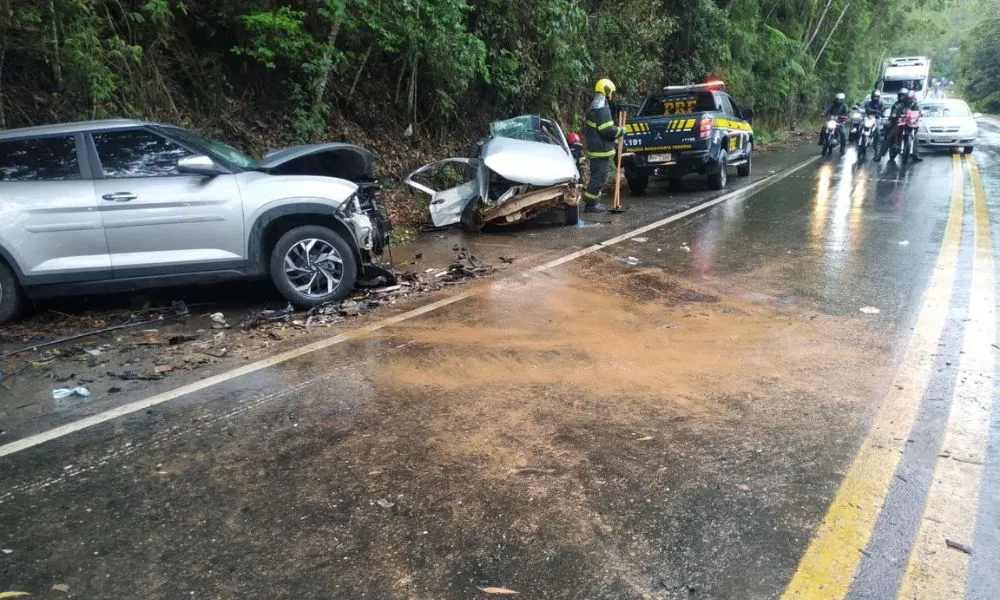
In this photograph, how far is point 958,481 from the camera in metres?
3.31

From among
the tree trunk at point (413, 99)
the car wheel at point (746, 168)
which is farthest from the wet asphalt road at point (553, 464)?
the car wheel at point (746, 168)

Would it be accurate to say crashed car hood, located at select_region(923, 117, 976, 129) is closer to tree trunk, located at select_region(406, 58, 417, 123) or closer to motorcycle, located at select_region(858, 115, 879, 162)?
motorcycle, located at select_region(858, 115, 879, 162)

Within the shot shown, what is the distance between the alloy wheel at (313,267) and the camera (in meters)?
6.34

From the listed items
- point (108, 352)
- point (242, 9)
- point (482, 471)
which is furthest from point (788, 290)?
point (242, 9)

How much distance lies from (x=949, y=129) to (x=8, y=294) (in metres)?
23.2

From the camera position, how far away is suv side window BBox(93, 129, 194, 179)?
5898 mm

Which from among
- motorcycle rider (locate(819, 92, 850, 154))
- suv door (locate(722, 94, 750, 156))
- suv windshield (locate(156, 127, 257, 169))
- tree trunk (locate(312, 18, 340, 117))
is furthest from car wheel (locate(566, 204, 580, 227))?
motorcycle rider (locate(819, 92, 850, 154))

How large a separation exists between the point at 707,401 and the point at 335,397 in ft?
7.74

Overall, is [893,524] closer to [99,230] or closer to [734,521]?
[734,521]

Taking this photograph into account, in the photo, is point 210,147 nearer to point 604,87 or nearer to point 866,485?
point 866,485

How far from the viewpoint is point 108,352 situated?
214 inches

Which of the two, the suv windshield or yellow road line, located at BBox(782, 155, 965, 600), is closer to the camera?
yellow road line, located at BBox(782, 155, 965, 600)

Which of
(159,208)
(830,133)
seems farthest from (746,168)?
(159,208)

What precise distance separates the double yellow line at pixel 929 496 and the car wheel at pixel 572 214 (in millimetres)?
5610
